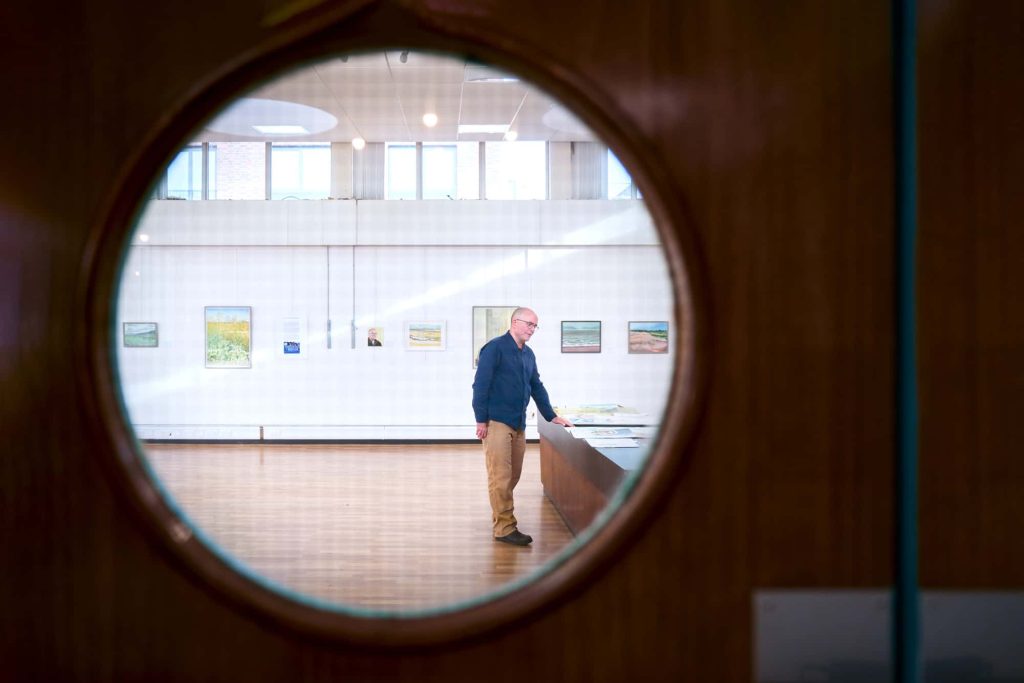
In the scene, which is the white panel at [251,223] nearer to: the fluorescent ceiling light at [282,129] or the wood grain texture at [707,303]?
the fluorescent ceiling light at [282,129]

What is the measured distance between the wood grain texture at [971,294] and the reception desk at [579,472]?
8.52 ft

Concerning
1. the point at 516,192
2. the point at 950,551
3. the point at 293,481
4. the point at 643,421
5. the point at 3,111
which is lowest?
the point at 293,481

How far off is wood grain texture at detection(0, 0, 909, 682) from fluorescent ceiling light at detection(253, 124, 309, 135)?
8.90 metres

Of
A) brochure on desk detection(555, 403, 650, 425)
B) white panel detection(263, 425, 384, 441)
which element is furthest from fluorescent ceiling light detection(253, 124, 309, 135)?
brochure on desk detection(555, 403, 650, 425)

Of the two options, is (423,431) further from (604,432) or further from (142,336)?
(604,432)

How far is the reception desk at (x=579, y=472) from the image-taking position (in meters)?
4.11

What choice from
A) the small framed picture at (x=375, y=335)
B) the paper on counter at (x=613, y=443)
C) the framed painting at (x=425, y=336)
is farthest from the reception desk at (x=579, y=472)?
the small framed picture at (x=375, y=335)

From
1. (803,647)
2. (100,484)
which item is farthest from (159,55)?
(803,647)

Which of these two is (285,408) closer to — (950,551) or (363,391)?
(363,391)

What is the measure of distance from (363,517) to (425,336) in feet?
14.3

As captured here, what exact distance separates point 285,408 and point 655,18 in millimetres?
10104

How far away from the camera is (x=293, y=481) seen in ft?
25.7

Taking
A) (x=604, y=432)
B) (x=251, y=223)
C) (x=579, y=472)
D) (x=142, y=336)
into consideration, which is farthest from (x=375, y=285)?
(x=579, y=472)

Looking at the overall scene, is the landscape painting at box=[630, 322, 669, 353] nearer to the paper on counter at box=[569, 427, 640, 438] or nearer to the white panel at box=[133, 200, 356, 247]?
the white panel at box=[133, 200, 356, 247]
